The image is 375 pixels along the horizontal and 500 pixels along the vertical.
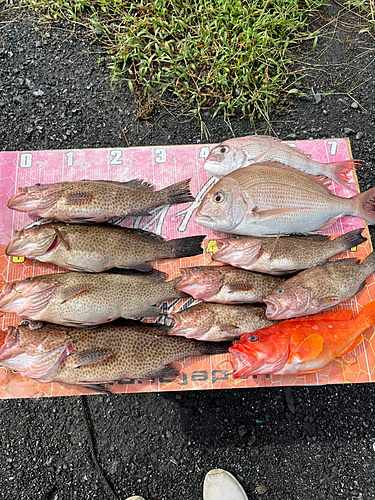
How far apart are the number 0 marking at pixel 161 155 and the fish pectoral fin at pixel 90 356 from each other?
2.03 meters

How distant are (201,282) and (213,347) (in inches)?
24.3

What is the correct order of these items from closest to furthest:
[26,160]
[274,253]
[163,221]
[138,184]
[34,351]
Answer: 1. [34,351]
2. [274,253]
3. [138,184]
4. [163,221]
5. [26,160]

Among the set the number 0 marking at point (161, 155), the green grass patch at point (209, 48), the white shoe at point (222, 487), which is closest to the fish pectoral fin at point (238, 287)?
A: the number 0 marking at point (161, 155)

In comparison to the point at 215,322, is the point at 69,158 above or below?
above

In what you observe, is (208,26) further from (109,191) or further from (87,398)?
(87,398)

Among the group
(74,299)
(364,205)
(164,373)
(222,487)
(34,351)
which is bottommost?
(222,487)

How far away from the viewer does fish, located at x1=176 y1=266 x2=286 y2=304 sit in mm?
3295

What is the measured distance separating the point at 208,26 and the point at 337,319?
148 inches

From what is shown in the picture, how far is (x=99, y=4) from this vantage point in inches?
189

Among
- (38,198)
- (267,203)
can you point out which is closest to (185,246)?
(267,203)

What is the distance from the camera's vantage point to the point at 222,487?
3.71 metres

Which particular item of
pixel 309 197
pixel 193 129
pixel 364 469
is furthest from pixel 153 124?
pixel 364 469

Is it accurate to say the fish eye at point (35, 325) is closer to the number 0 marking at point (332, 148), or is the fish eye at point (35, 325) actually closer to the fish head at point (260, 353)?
the fish head at point (260, 353)

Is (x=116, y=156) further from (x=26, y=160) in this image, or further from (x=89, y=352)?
(x=89, y=352)
